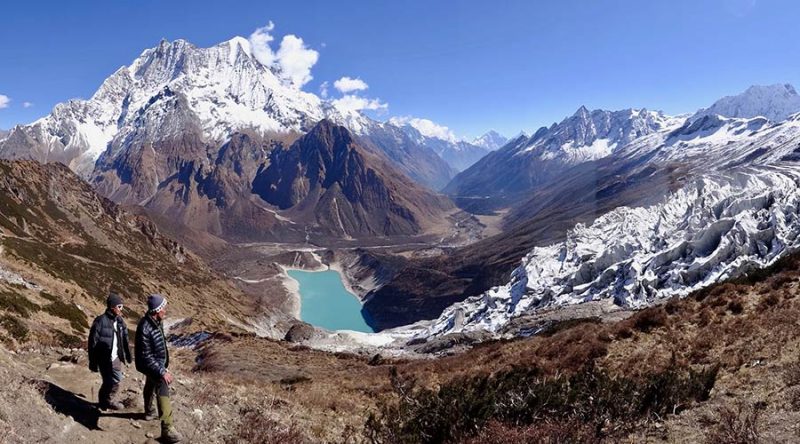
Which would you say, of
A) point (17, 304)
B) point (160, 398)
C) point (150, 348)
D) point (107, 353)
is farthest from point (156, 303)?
point (17, 304)

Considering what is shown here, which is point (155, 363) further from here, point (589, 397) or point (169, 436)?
point (589, 397)

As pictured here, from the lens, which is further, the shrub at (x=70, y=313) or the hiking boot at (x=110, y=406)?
the shrub at (x=70, y=313)

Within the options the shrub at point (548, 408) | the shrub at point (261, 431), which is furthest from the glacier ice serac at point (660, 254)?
the shrub at point (261, 431)

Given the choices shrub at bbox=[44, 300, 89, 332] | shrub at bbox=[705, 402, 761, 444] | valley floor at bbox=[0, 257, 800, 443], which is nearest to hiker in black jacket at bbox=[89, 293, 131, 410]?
valley floor at bbox=[0, 257, 800, 443]

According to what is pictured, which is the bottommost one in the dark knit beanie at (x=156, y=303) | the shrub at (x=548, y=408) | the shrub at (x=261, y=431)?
the shrub at (x=548, y=408)

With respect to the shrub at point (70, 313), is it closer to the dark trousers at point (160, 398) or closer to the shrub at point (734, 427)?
the dark trousers at point (160, 398)

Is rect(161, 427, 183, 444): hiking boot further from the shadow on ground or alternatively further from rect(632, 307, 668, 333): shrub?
rect(632, 307, 668, 333): shrub

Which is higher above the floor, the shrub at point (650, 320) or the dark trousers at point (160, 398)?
the dark trousers at point (160, 398)
